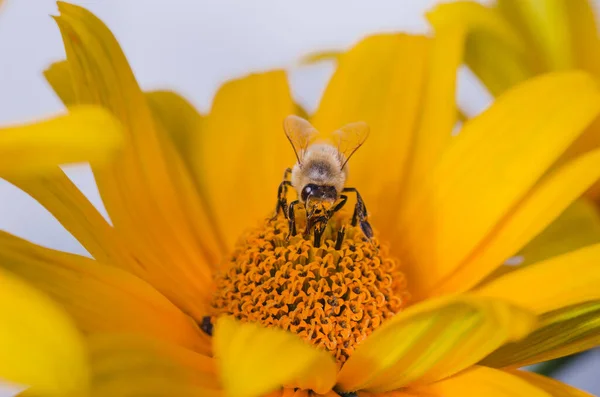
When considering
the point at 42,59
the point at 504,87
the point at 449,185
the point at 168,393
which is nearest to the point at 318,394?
the point at 168,393

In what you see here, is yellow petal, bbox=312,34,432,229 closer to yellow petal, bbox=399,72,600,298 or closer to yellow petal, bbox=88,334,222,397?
yellow petal, bbox=399,72,600,298

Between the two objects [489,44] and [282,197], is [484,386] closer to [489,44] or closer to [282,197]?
[282,197]

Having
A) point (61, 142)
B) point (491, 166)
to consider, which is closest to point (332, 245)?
point (491, 166)

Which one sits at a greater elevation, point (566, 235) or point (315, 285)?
point (566, 235)

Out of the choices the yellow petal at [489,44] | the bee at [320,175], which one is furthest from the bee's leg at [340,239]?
the yellow petal at [489,44]

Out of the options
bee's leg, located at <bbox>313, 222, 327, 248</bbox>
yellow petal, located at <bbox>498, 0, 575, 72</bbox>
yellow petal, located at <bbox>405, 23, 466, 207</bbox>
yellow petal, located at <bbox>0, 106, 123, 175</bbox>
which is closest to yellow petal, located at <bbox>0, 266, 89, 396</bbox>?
yellow petal, located at <bbox>0, 106, 123, 175</bbox>
